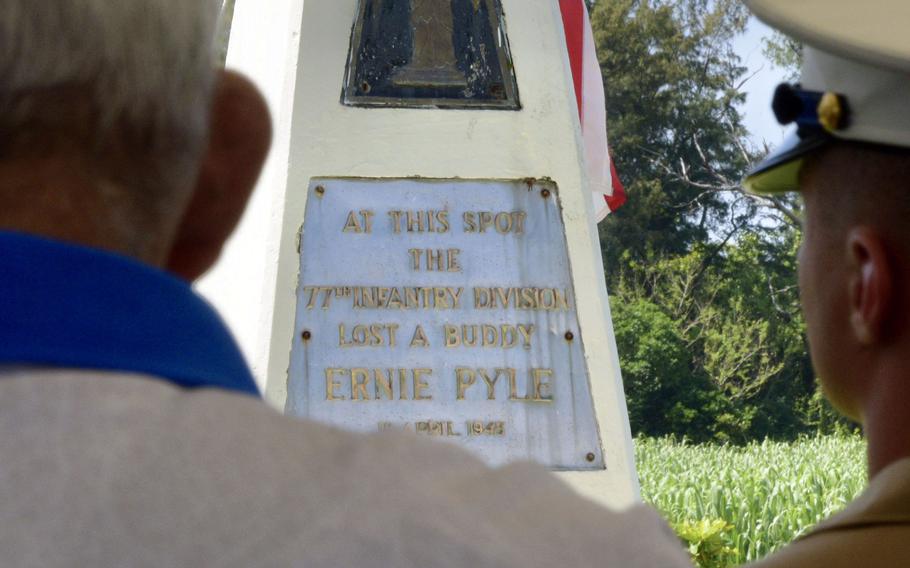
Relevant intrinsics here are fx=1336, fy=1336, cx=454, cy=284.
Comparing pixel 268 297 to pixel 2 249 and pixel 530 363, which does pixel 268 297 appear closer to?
pixel 530 363

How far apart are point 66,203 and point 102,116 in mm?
54

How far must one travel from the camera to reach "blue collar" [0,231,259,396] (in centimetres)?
65

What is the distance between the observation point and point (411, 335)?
3566mm

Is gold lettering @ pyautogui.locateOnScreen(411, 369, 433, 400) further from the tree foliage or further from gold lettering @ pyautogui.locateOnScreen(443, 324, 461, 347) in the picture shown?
the tree foliage

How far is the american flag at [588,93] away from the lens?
5.27 meters

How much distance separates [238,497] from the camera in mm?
628

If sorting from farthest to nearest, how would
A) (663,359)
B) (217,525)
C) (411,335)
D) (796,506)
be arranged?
1. (663,359)
2. (796,506)
3. (411,335)
4. (217,525)

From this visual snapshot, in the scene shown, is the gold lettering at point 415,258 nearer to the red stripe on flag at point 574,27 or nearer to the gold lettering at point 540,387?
the gold lettering at point 540,387

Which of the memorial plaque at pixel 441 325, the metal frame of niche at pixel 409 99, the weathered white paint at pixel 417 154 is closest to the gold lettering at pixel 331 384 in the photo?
the memorial plaque at pixel 441 325

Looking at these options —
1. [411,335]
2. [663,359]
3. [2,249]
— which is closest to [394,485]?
A: [2,249]

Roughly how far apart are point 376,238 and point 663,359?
67.3ft

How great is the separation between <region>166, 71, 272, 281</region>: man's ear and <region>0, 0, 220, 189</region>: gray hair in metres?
0.08

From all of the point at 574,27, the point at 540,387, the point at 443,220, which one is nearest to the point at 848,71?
the point at 540,387

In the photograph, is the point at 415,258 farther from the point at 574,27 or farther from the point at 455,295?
the point at 574,27
